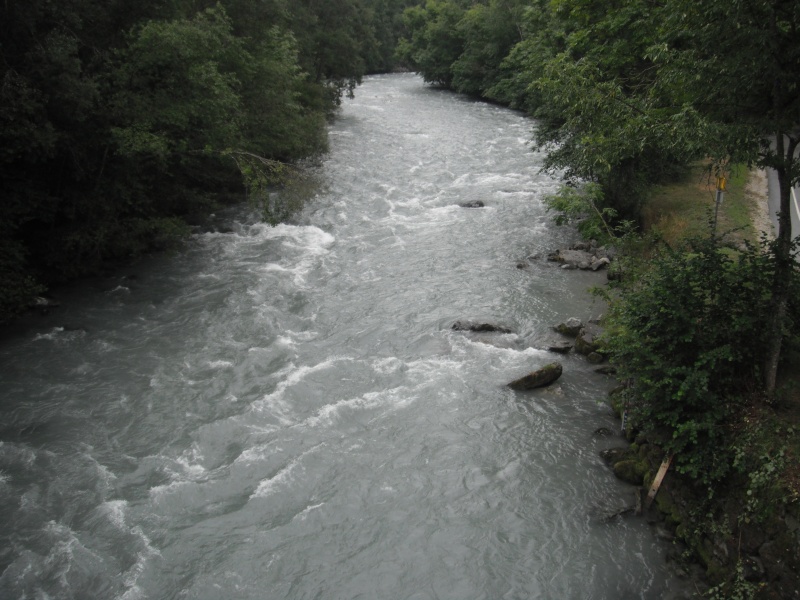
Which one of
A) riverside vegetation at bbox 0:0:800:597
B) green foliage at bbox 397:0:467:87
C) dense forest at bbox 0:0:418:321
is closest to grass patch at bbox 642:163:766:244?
riverside vegetation at bbox 0:0:800:597

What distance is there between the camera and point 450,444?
12.8 meters

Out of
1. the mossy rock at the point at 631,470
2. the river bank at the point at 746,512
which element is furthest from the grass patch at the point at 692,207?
the river bank at the point at 746,512

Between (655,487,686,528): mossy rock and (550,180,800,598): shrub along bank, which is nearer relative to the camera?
(550,180,800,598): shrub along bank

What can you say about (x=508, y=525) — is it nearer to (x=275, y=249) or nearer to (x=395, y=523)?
(x=395, y=523)

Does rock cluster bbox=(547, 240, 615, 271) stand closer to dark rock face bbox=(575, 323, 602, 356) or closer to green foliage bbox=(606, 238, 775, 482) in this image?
dark rock face bbox=(575, 323, 602, 356)

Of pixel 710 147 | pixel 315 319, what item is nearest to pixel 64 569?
pixel 315 319

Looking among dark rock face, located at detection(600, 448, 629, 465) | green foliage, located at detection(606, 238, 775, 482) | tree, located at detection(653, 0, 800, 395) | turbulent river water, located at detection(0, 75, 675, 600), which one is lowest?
turbulent river water, located at detection(0, 75, 675, 600)

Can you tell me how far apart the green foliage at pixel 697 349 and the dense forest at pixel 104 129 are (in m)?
12.8

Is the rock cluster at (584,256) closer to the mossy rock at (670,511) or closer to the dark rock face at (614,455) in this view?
the dark rock face at (614,455)

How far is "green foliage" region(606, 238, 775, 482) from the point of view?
33.4ft

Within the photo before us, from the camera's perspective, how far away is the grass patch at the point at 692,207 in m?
19.4

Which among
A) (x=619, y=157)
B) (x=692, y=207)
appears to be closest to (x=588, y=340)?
(x=619, y=157)

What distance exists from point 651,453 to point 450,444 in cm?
385

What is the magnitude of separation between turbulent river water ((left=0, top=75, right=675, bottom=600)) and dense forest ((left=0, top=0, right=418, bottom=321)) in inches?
65.5
